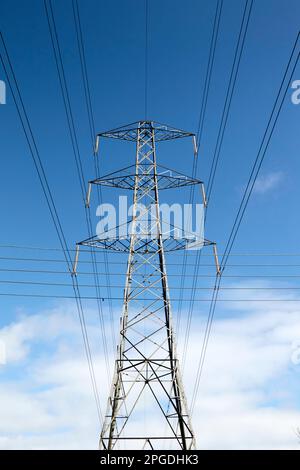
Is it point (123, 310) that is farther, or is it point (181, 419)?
point (123, 310)

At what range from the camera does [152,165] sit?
961 inches
